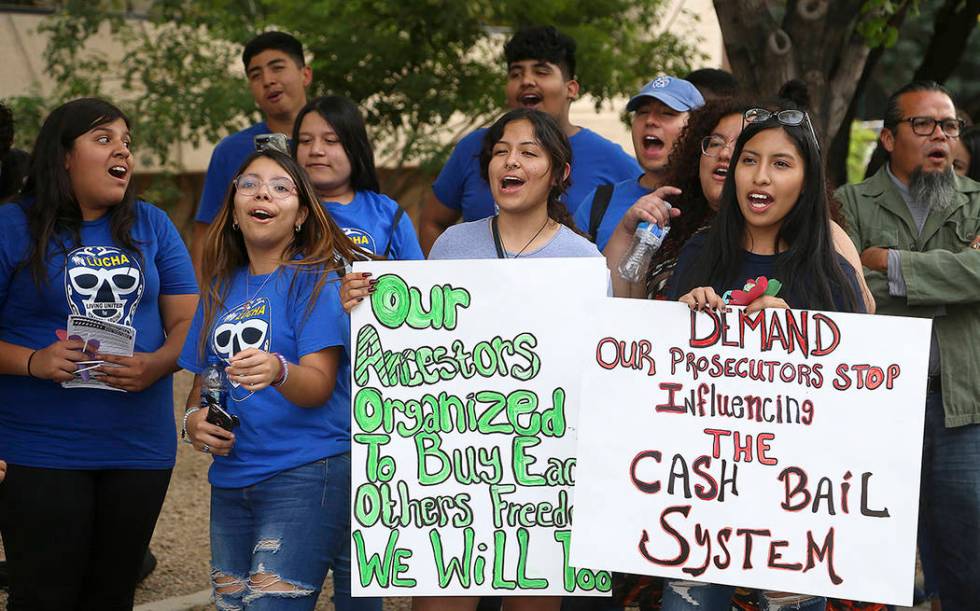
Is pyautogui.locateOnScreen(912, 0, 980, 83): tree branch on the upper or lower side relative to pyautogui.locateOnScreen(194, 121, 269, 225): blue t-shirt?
upper

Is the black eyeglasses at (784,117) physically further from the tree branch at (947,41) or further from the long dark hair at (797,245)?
the tree branch at (947,41)

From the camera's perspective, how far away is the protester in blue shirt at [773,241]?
383 cm

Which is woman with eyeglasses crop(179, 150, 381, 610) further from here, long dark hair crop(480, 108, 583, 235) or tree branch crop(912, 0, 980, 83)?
tree branch crop(912, 0, 980, 83)

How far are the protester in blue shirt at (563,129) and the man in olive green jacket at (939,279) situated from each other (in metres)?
1.10

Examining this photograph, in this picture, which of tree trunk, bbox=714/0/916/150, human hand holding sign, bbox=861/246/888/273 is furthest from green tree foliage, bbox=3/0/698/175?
human hand holding sign, bbox=861/246/888/273

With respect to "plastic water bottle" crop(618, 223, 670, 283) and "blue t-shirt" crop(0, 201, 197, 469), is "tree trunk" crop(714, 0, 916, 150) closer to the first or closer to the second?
"plastic water bottle" crop(618, 223, 670, 283)

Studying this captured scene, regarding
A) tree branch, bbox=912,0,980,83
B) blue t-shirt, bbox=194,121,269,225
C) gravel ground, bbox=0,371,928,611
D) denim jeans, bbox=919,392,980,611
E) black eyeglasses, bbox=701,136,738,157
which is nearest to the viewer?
black eyeglasses, bbox=701,136,738,157

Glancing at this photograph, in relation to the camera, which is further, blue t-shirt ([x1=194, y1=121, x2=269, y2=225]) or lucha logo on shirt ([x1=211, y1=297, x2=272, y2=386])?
blue t-shirt ([x1=194, y1=121, x2=269, y2=225])

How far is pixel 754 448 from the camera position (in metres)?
3.76

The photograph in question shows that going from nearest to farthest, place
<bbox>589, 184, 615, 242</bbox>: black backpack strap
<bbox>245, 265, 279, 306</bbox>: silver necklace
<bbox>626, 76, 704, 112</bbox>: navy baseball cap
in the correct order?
<bbox>245, 265, 279, 306</bbox>: silver necklace
<bbox>589, 184, 615, 242</bbox>: black backpack strap
<bbox>626, 76, 704, 112</bbox>: navy baseball cap

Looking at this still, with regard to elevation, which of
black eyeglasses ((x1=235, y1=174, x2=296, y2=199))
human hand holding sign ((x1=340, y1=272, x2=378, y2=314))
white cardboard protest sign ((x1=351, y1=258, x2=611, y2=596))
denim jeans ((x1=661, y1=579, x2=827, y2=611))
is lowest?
denim jeans ((x1=661, y1=579, x2=827, y2=611))

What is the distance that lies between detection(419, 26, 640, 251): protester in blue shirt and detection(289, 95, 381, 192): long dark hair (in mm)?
784

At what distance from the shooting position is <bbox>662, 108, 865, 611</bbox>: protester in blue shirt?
3.83m

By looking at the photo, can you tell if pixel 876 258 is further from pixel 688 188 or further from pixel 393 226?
pixel 393 226
